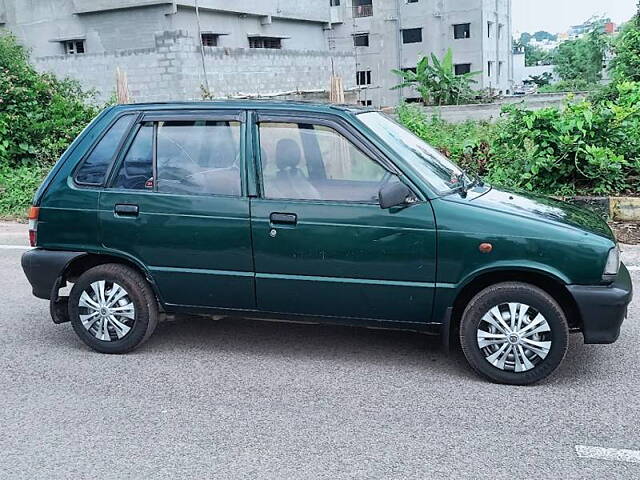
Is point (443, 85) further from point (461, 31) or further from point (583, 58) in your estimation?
point (583, 58)

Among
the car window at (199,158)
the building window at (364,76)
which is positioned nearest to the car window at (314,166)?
the car window at (199,158)

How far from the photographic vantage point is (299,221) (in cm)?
507

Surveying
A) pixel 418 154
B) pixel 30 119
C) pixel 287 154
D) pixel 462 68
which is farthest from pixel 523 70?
pixel 287 154

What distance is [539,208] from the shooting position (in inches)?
205

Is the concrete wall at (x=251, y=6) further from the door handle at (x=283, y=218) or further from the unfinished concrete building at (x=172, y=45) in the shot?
the door handle at (x=283, y=218)

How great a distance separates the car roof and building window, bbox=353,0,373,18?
45.9 m

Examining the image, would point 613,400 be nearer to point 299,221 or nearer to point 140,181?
point 299,221

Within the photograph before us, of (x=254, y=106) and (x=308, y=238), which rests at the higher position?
(x=254, y=106)

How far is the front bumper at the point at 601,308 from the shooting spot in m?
4.71

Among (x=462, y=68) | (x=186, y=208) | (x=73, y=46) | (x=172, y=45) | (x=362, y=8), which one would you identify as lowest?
(x=186, y=208)

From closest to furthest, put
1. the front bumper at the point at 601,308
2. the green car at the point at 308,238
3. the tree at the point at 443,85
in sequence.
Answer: the front bumper at the point at 601,308 → the green car at the point at 308,238 → the tree at the point at 443,85

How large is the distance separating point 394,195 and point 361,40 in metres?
47.1

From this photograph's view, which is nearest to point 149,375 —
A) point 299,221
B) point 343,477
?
point 299,221

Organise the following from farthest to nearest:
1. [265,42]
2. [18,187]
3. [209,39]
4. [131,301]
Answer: [265,42] → [209,39] → [18,187] → [131,301]
